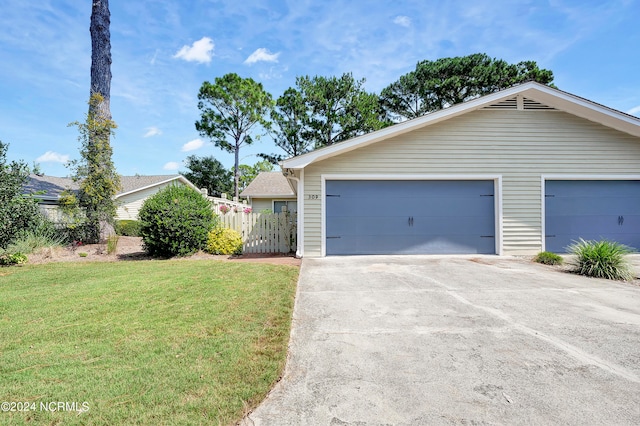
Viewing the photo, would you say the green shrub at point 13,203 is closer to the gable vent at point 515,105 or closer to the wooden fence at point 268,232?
the wooden fence at point 268,232

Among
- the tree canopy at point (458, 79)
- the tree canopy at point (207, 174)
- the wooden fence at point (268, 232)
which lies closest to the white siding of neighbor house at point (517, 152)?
the wooden fence at point (268, 232)

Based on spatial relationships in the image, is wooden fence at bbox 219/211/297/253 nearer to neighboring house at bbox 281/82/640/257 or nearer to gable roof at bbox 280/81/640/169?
neighboring house at bbox 281/82/640/257

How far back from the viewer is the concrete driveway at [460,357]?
1.83 metres

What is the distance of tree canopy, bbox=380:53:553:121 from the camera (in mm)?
21720

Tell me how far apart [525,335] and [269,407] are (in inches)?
107

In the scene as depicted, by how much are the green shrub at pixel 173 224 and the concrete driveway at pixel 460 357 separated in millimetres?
5149

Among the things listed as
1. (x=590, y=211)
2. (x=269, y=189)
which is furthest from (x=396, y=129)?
(x=269, y=189)

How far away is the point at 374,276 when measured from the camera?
5.79 m

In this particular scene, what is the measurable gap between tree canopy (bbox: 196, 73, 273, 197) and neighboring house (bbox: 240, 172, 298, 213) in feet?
10.5

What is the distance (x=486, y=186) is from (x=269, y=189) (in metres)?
16.5

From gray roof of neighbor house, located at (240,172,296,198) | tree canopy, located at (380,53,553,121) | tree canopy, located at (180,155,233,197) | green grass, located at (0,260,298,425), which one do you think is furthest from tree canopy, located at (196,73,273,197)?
green grass, located at (0,260,298,425)

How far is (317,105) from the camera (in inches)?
1049

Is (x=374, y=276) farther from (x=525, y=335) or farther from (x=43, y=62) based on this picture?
(x=43, y=62)

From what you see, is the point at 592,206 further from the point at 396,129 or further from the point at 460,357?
the point at 460,357
